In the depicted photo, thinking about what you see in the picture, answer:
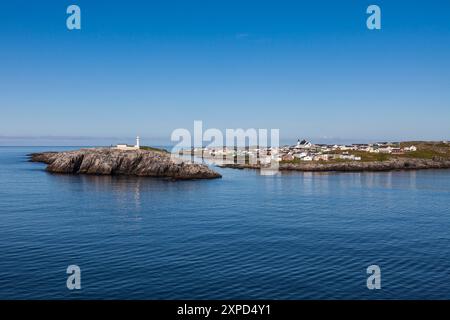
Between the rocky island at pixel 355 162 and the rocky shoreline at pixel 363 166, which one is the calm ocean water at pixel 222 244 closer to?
the rocky shoreline at pixel 363 166

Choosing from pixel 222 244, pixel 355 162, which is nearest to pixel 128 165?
pixel 222 244

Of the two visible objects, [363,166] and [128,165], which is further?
[363,166]

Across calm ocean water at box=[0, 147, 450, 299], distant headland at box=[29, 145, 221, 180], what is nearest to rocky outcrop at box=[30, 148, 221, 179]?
distant headland at box=[29, 145, 221, 180]

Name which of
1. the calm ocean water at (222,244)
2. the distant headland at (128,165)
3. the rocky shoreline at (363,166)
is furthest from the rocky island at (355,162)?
the calm ocean water at (222,244)

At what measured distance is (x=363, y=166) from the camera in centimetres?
16300

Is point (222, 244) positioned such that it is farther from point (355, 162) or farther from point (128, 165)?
point (355, 162)

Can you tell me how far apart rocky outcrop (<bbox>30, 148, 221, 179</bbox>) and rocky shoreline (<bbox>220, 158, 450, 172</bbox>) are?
151ft

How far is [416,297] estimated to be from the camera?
31.9 meters

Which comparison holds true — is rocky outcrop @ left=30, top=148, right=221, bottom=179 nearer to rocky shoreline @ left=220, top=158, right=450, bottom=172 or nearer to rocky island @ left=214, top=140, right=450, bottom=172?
rocky shoreline @ left=220, top=158, right=450, bottom=172

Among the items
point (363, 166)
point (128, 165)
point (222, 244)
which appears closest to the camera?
point (222, 244)

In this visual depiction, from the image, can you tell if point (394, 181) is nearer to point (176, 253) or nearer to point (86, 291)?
point (176, 253)

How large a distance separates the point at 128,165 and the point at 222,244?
92.1 m

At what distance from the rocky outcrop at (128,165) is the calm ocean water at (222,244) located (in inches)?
1424
